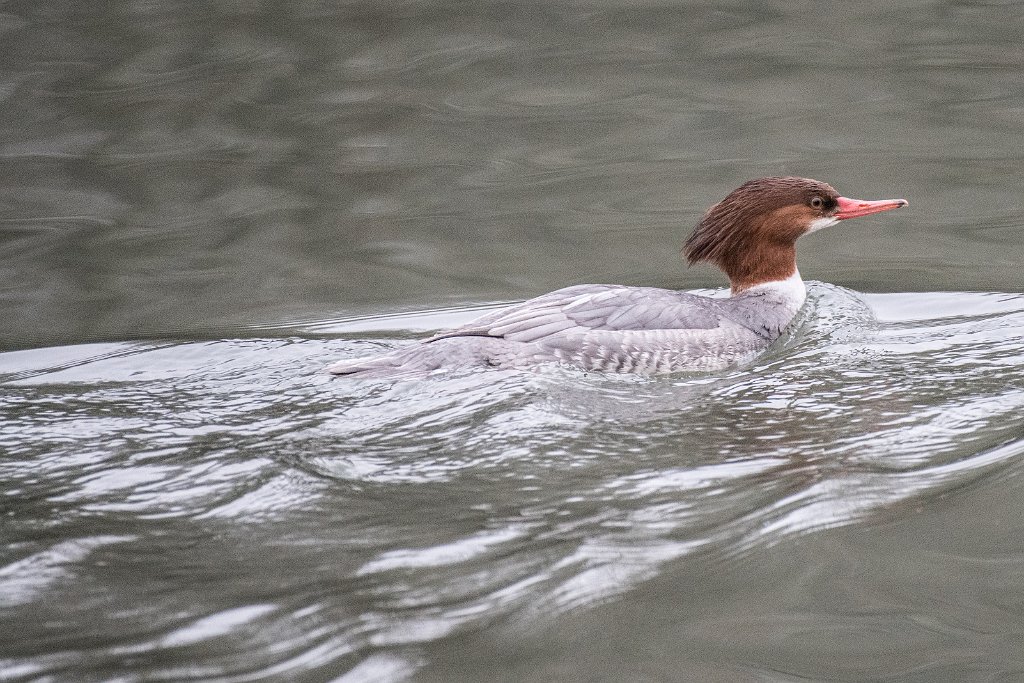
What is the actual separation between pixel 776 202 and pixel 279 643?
385cm

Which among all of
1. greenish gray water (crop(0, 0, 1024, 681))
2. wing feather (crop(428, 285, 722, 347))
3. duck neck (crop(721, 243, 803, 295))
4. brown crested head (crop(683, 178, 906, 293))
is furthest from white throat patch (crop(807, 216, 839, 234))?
wing feather (crop(428, 285, 722, 347))

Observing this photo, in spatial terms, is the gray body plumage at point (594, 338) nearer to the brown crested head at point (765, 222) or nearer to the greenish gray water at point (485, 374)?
the greenish gray water at point (485, 374)

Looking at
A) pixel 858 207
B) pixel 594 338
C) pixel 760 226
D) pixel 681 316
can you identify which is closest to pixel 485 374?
pixel 594 338

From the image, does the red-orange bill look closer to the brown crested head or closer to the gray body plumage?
the brown crested head

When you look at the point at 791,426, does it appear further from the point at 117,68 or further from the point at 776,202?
the point at 117,68

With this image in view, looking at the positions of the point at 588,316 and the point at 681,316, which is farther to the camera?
the point at 681,316

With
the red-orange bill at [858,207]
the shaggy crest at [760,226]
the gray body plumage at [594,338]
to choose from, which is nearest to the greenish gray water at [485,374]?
the gray body plumage at [594,338]

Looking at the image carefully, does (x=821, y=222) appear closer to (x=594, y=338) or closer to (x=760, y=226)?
(x=760, y=226)

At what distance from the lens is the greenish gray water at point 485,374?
3514 mm

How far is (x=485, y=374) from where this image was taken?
18.4 ft

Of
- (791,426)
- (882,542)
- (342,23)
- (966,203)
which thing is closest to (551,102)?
(342,23)

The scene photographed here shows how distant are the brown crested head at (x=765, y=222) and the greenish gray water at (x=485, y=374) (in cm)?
38

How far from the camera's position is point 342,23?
10.5 meters

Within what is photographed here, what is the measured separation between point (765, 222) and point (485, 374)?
1.78 meters
